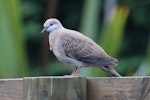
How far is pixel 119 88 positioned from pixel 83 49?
7.34 ft

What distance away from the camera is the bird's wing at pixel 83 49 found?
4746mm

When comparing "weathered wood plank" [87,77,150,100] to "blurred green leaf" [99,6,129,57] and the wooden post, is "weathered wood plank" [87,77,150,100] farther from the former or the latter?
"blurred green leaf" [99,6,129,57]

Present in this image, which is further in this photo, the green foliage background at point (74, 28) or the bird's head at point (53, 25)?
the green foliage background at point (74, 28)

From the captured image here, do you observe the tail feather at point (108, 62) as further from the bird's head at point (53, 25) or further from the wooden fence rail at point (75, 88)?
the wooden fence rail at point (75, 88)

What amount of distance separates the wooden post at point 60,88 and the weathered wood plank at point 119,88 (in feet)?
0.13

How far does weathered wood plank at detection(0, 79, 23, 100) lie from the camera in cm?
299

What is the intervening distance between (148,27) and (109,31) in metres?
4.16

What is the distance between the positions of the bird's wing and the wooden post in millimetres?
1858

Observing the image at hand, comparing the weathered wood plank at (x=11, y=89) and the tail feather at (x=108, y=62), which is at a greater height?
the weathered wood plank at (x=11, y=89)

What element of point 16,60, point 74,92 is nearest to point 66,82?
point 74,92

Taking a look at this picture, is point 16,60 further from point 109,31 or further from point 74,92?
point 74,92

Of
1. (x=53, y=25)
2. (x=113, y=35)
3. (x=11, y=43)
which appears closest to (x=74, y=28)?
(x=113, y=35)

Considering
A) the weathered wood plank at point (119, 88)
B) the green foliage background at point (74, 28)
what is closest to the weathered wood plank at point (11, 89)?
the weathered wood plank at point (119, 88)

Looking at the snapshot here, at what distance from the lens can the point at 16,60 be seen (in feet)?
20.3
